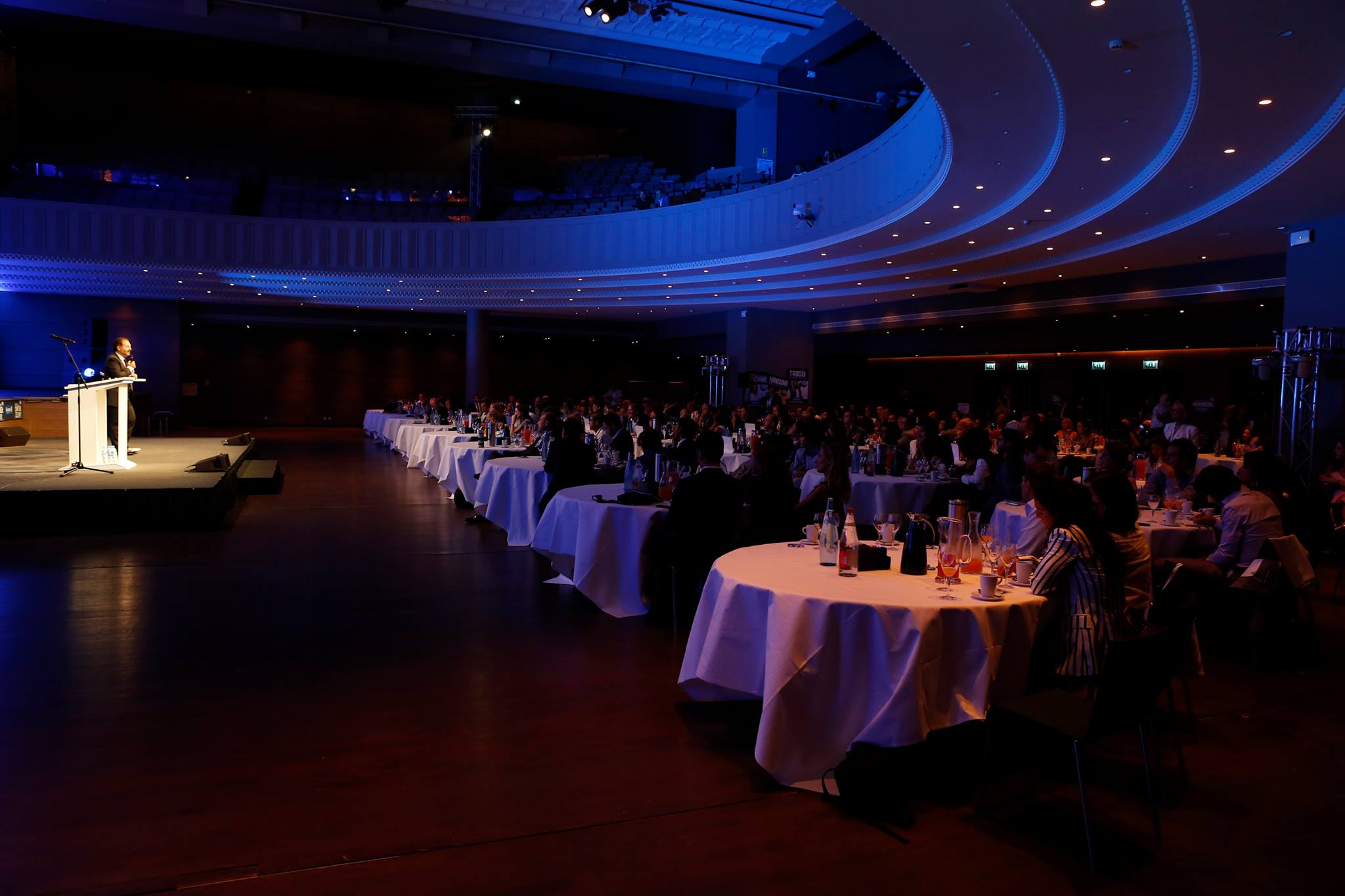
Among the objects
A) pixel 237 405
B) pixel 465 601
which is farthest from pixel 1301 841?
pixel 237 405

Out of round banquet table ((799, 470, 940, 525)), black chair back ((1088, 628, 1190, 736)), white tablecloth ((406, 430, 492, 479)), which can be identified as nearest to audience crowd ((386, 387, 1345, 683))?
round banquet table ((799, 470, 940, 525))

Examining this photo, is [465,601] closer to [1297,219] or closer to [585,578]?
[585,578]

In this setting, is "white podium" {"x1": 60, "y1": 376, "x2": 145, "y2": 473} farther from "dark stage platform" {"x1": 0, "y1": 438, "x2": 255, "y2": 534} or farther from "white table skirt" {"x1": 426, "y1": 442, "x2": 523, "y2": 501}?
"white table skirt" {"x1": 426, "y1": 442, "x2": 523, "y2": 501}

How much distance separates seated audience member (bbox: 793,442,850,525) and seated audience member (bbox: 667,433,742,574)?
2.42 ft

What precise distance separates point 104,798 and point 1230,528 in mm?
5414

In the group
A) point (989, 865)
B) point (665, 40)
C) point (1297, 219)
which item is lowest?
point (989, 865)

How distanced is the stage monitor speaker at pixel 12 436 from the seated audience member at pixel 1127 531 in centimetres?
1570

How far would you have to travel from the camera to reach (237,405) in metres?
26.5

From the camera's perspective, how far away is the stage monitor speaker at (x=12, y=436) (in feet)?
45.0

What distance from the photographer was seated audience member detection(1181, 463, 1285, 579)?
189 inches

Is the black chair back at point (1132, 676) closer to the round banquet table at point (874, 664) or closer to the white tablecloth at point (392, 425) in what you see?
the round banquet table at point (874, 664)

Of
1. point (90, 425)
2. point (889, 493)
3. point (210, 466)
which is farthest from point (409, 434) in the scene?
point (889, 493)

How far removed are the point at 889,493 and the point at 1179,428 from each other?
6508mm

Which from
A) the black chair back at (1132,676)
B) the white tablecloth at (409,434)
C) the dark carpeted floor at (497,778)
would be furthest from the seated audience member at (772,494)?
the white tablecloth at (409,434)
